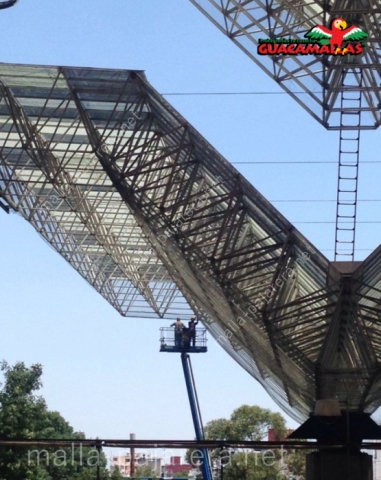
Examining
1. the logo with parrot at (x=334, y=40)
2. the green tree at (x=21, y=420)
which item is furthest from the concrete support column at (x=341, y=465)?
the green tree at (x=21, y=420)

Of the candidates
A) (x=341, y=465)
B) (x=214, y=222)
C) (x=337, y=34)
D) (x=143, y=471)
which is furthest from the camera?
(x=143, y=471)

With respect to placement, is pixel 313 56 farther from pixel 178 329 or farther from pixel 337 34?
pixel 178 329

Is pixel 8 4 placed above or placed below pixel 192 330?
above

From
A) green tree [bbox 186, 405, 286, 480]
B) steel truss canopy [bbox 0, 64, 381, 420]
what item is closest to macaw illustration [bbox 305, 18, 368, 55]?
steel truss canopy [bbox 0, 64, 381, 420]

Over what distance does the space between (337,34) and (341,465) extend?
13487 millimetres

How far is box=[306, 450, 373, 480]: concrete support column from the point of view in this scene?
101 feet

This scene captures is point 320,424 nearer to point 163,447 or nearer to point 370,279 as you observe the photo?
point 370,279

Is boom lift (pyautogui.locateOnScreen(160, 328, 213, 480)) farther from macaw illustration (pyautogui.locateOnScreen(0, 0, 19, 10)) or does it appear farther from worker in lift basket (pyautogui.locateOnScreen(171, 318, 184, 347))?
macaw illustration (pyautogui.locateOnScreen(0, 0, 19, 10))

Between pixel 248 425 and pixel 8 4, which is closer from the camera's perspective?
pixel 8 4

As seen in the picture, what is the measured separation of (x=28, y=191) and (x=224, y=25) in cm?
1933

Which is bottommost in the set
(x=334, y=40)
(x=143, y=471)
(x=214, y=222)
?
(x=143, y=471)

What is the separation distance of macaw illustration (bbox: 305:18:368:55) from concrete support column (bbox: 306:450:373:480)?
12672 mm

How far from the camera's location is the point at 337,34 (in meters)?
25.2

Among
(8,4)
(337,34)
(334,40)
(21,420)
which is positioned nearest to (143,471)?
(21,420)
